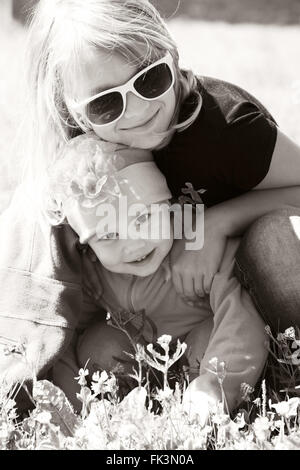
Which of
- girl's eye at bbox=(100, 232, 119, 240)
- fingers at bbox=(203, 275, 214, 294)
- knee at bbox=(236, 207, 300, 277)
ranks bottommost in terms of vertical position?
fingers at bbox=(203, 275, 214, 294)

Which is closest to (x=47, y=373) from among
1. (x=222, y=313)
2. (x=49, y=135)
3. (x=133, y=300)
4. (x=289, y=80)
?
Result: (x=133, y=300)

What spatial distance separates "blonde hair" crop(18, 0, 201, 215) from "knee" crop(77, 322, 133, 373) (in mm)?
500

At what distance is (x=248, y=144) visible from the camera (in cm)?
263

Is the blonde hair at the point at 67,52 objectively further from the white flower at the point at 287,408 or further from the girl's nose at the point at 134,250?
the white flower at the point at 287,408

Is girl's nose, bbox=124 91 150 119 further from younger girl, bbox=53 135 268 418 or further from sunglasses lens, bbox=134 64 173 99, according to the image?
younger girl, bbox=53 135 268 418

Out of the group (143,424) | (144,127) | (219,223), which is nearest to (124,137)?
(144,127)

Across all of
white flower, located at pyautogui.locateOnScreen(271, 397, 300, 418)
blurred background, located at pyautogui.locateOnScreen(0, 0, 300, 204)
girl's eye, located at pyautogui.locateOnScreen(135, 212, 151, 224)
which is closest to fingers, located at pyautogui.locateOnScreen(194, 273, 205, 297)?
girl's eye, located at pyautogui.locateOnScreen(135, 212, 151, 224)

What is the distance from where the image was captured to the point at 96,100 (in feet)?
8.53

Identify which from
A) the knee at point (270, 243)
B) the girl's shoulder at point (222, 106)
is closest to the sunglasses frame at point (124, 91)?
the girl's shoulder at point (222, 106)

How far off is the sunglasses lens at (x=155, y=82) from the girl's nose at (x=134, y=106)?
0.02 metres

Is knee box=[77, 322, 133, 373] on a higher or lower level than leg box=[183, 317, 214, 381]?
lower

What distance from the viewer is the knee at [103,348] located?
2.79 m

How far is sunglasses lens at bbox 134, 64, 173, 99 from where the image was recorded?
2.59 metres

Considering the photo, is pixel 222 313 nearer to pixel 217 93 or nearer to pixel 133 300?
pixel 133 300
